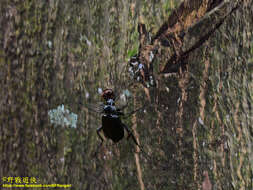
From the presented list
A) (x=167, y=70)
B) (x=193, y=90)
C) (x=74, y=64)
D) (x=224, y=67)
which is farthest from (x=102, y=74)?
(x=224, y=67)

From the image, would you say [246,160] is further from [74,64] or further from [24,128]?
[24,128]

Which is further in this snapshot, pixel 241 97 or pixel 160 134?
pixel 241 97

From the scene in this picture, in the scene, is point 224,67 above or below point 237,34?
below

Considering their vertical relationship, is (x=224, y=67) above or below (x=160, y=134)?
above

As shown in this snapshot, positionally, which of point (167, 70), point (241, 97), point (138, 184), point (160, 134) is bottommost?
point (138, 184)

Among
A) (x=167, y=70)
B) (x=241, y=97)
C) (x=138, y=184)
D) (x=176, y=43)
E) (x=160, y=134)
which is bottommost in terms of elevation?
(x=138, y=184)

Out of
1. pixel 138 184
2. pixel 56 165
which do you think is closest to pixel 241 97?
pixel 138 184

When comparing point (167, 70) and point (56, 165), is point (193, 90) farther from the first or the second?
point (56, 165)

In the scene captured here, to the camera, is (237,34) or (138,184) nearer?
(138,184)
